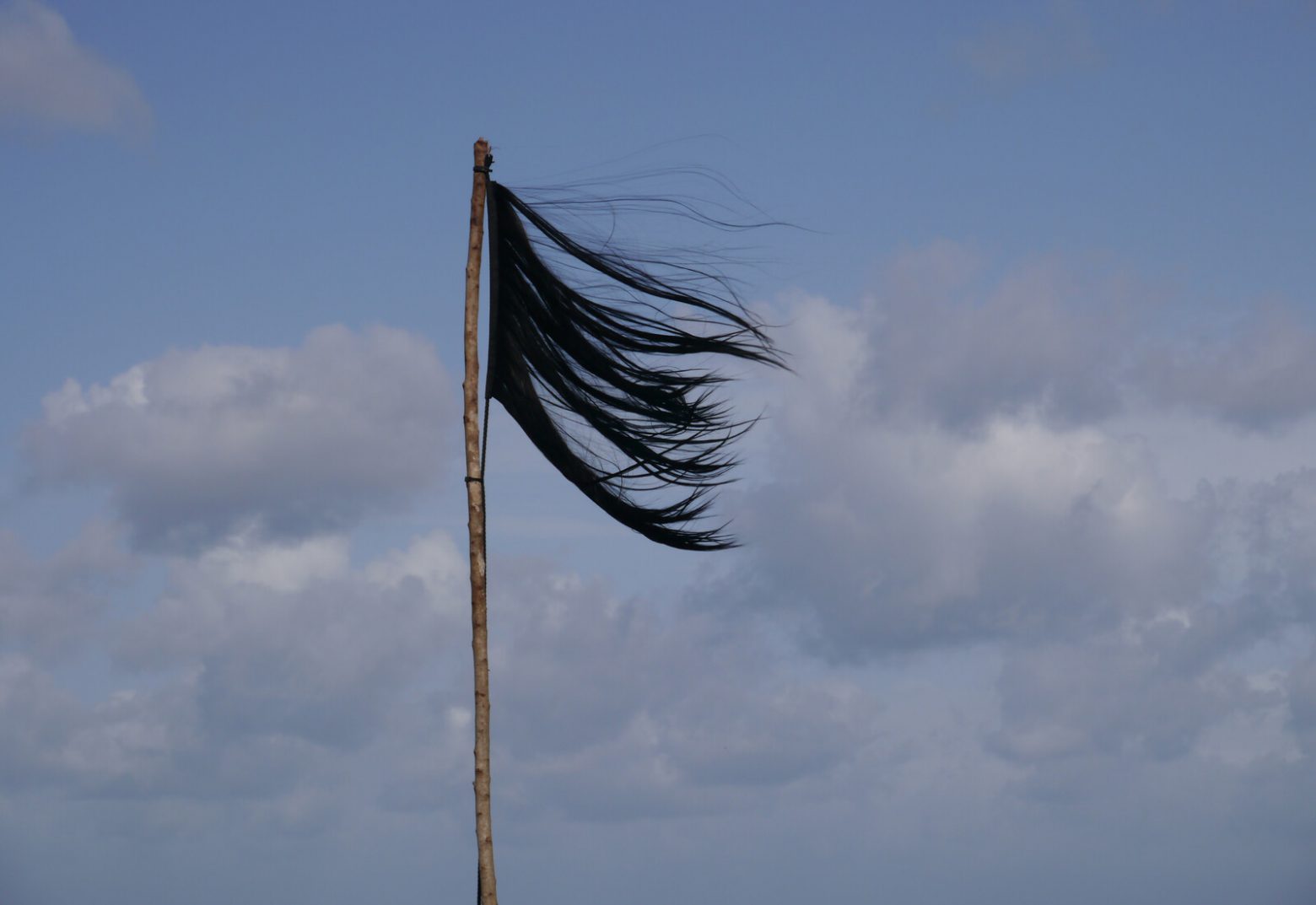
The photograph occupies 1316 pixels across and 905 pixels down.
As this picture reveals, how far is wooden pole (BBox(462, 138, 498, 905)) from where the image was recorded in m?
11.4

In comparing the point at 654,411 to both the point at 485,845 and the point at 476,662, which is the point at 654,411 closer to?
the point at 476,662

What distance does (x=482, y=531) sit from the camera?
11797 mm

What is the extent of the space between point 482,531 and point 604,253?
2.59 m

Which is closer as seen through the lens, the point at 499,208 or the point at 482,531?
the point at 482,531

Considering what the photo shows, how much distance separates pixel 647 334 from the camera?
12258 millimetres

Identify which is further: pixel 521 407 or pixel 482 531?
pixel 521 407

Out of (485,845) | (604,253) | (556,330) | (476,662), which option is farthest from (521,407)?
(485,845)

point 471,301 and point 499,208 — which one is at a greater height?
point 499,208

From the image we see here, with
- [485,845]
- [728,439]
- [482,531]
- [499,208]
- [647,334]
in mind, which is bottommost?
[485,845]

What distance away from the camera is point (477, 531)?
11781 mm

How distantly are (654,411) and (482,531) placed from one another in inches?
71.5

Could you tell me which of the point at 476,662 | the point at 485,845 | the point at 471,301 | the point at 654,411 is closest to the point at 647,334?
the point at 654,411

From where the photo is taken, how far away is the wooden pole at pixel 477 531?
37.3ft

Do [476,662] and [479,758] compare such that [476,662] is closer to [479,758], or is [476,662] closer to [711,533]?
[479,758]
